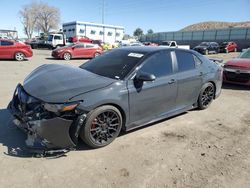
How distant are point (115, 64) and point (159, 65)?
84 centimetres

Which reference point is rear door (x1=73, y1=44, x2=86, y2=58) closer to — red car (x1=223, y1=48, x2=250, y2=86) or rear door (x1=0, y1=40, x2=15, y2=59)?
rear door (x1=0, y1=40, x2=15, y2=59)

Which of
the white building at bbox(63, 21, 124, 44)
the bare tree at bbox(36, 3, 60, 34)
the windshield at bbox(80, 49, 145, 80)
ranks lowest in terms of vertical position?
the windshield at bbox(80, 49, 145, 80)

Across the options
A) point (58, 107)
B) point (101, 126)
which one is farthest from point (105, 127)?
point (58, 107)

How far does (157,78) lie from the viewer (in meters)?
4.36

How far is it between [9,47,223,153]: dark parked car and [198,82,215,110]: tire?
0.18m

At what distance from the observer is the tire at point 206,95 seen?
5.53m

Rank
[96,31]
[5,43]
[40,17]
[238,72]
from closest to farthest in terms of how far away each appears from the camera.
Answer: [238,72]
[5,43]
[96,31]
[40,17]

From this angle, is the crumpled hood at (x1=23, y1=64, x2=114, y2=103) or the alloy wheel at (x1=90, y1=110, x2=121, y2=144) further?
the alloy wheel at (x1=90, y1=110, x2=121, y2=144)

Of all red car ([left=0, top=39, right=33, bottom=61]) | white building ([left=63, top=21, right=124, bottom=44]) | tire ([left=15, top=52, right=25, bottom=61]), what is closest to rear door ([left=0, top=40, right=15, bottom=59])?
red car ([left=0, top=39, right=33, bottom=61])

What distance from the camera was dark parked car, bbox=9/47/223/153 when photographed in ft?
10.9

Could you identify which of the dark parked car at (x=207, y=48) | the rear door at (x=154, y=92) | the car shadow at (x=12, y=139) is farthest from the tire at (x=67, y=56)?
the dark parked car at (x=207, y=48)

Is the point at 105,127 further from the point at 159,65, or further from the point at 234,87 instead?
the point at 234,87

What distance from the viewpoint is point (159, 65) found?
176 inches

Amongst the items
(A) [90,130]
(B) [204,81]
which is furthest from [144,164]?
(B) [204,81]
